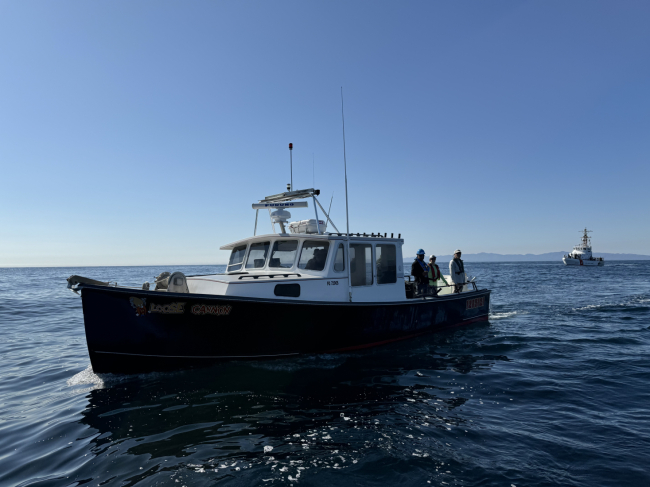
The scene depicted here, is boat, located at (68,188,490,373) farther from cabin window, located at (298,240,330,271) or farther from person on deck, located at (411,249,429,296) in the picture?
person on deck, located at (411,249,429,296)

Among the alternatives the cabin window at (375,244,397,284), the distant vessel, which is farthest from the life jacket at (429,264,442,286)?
the distant vessel

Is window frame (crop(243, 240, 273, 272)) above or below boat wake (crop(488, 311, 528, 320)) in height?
above

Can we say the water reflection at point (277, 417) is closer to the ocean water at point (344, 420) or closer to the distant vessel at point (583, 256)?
the ocean water at point (344, 420)

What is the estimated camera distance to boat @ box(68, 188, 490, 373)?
6.47 metres

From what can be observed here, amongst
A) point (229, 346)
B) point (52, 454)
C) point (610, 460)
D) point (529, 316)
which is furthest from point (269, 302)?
point (529, 316)

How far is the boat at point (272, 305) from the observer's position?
6.47m

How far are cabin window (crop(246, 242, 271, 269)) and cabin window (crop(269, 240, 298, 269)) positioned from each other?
24cm

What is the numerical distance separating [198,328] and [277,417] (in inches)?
91.7

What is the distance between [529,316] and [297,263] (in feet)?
35.5

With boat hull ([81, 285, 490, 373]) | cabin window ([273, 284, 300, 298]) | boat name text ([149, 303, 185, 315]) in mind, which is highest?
cabin window ([273, 284, 300, 298])

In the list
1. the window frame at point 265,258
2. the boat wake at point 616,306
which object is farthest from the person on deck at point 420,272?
the boat wake at point 616,306

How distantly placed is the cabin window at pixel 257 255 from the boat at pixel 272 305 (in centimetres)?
3

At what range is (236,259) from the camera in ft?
32.4

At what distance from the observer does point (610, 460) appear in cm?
417
